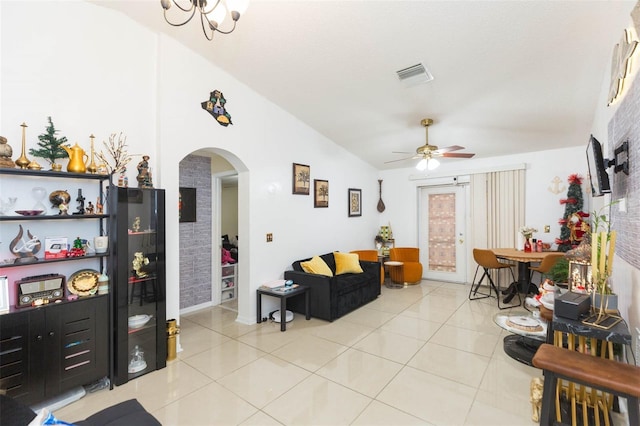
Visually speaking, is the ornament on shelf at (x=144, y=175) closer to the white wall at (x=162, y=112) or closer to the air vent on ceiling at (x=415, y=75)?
the white wall at (x=162, y=112)

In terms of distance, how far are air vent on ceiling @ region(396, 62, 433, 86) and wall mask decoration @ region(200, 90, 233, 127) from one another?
2.11m

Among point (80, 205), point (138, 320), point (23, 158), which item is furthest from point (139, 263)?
point (23, 158)

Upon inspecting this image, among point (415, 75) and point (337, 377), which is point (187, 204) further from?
point (415, 75)

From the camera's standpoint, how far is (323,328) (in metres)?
3.78

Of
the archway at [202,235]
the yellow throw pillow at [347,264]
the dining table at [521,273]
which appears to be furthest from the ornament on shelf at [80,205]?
the dining table at [521,273]

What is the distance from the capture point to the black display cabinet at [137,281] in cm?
254

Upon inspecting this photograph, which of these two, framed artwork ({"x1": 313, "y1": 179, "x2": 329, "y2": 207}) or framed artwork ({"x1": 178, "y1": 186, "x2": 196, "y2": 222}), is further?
framed artwork ({"x1": 313, "y1": 179, "x2": 329, "y2": 207})

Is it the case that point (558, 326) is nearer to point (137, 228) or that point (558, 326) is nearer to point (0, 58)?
point (137, 228)

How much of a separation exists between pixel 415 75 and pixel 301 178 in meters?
2.27

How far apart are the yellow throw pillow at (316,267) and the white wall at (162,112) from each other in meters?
0.31

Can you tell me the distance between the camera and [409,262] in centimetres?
613

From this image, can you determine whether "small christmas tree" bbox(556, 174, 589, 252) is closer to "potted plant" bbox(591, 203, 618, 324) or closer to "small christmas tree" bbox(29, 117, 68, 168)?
"potted plant" bbox(591, 203, 618, 324)

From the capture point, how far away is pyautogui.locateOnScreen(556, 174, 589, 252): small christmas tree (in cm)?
447

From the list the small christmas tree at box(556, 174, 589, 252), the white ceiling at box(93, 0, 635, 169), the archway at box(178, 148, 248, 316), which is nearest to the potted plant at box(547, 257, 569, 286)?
the small christmas tree at box(556, 174, 589, 252)
